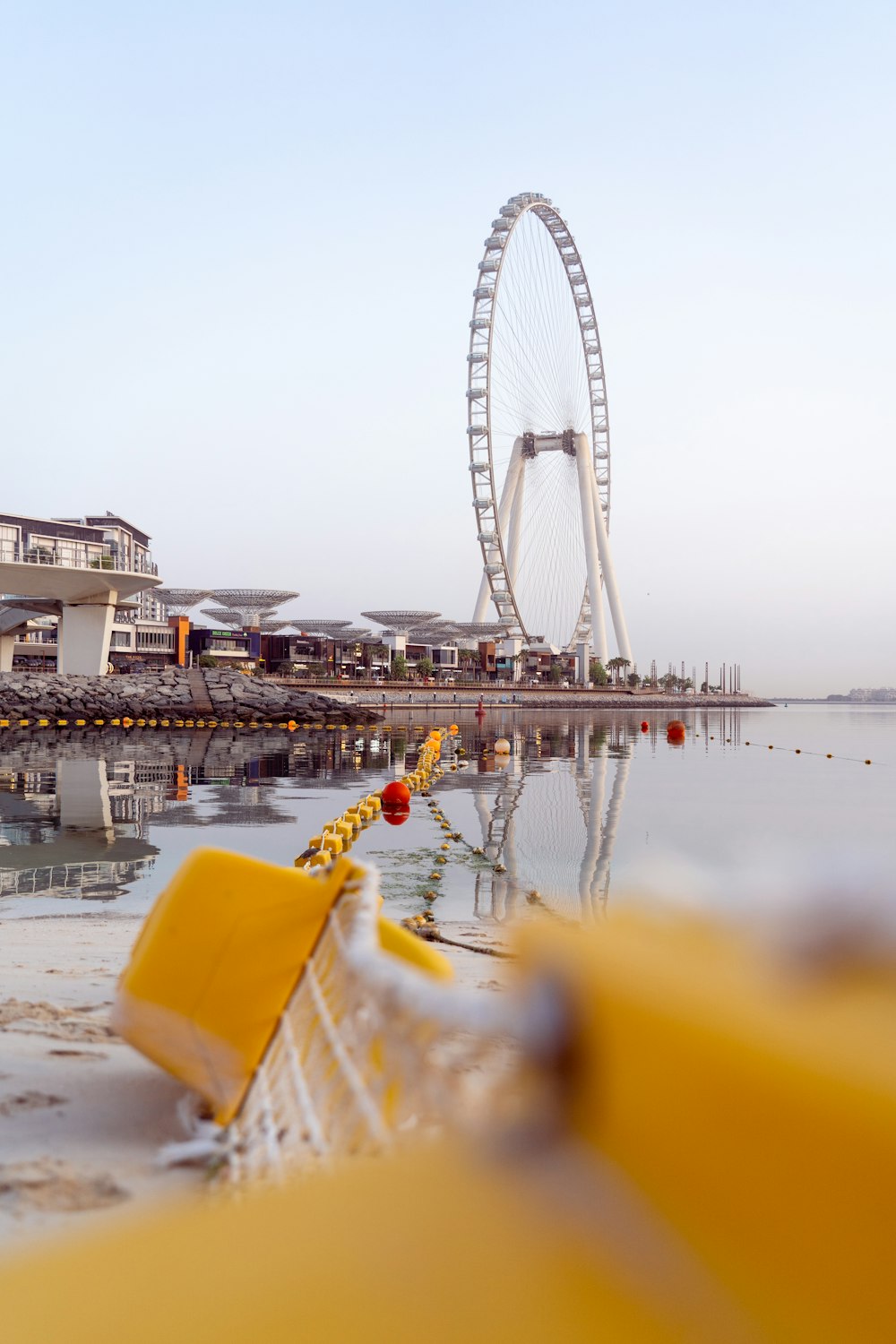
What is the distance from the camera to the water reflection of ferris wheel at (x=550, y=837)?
9562 millimetres

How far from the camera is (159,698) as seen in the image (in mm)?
44906

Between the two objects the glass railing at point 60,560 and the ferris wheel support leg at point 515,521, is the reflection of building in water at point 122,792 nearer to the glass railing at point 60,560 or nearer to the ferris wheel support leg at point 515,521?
the glass railing at point 60,560

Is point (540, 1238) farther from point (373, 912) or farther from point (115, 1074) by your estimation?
point (115, 1074)

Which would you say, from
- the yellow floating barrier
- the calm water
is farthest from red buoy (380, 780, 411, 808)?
the yellow floating barrier

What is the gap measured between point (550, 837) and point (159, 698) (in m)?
34.1

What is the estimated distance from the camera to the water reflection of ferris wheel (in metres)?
9.56

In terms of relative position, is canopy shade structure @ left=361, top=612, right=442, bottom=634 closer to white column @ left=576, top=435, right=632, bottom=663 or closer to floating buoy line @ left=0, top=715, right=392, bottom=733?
white column @ left=576, top=435, right=632, bottom=663

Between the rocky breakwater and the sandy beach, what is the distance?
3734 cm

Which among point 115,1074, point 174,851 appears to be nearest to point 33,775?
point 174,851

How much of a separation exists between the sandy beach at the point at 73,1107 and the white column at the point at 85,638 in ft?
139

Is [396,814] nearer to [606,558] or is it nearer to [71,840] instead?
[71,840]

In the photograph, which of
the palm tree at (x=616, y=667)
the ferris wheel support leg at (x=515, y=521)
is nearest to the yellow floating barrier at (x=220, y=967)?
the ferris wheel support leg at (x=515, y=521)

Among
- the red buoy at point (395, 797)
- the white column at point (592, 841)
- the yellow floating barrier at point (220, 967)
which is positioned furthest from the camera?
the red buoy at point (395, 797)

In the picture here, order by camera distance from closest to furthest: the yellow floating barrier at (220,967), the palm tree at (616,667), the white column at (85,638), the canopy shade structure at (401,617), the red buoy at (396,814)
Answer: the yellow floating barrier at (220,967), the red buoy at (396,814), the white column at (85,638), the canopy shade structure at (401,617), the palm tree at (616,667)
